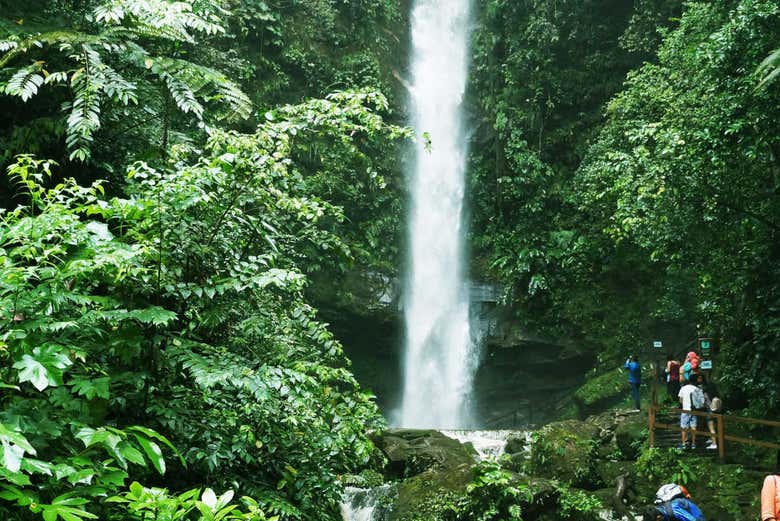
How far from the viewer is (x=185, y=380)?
3.73m

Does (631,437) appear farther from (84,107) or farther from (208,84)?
(84,107)

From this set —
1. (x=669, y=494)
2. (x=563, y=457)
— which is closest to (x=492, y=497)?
(x=563, y=457)

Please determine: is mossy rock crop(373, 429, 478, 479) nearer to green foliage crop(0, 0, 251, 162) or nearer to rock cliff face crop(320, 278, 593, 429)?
green foliage crop(0, 0, 251, 162)

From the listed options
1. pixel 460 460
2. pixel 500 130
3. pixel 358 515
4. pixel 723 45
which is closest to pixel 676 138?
pixel 723 45

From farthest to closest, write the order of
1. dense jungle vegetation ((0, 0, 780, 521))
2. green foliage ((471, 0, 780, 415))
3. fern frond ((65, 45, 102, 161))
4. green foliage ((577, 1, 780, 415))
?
green foliage ((471, 0, 780, 415))
green foliage ((577, 1, 780, 415))
fern frond ((65, 45, 102, 161))
dense jungle vegetation ((0, 0, 780, 521))

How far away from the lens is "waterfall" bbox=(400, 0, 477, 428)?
2025 cm

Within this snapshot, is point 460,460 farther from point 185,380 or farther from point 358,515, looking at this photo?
point 185,380

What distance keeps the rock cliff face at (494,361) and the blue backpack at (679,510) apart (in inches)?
567

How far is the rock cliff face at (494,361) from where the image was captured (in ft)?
63.1

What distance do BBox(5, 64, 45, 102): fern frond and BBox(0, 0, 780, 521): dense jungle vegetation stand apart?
3 centimetres

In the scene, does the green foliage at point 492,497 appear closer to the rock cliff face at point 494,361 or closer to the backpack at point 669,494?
the backpack at point 669,494

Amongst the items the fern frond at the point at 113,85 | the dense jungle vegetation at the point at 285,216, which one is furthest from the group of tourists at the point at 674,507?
the fern frond at the point at 113,85

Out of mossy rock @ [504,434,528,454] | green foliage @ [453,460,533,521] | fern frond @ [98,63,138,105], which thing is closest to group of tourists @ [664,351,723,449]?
mossy rock @ [504,434,528,454]

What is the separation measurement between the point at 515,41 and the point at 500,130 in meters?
3.09
